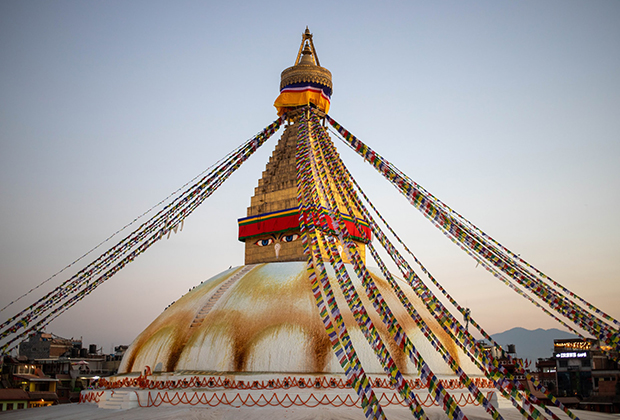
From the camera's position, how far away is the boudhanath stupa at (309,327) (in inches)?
342

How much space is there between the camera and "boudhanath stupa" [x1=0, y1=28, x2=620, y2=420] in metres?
8.69

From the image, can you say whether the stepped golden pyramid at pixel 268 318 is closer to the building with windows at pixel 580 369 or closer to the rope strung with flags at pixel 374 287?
the rope strung with flags at pixel 374 287

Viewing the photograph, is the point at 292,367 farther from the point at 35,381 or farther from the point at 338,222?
the point at 35,381

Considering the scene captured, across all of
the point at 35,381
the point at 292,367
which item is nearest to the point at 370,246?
the point at 292,367

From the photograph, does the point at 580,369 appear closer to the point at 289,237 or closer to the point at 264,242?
the point at 289,237

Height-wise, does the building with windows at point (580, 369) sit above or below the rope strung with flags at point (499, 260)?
below

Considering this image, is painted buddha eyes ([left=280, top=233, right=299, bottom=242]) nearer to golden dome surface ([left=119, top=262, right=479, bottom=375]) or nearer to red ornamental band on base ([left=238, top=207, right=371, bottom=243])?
red ornamental band on base ([left=238, top=207, right=371, bottom=243])

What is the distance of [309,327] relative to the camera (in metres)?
11.6

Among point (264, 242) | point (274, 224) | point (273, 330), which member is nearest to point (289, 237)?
point (274, 224)

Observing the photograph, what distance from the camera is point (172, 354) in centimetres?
1233

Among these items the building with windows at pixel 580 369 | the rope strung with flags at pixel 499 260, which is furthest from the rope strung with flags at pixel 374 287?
the building with windows at pixel 580 369

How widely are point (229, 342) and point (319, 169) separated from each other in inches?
183

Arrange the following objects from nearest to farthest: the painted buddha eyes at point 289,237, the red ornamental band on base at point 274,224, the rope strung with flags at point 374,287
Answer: the rope strung with flags at point 374,287, the red ornamental band on base at point 274,224, the painted buddha eyes at point 289,237

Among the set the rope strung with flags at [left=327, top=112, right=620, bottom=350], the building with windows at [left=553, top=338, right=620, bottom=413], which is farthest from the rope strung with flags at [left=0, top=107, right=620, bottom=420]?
the building with windows at [left=553, top=338, right=620, bottom=413]
